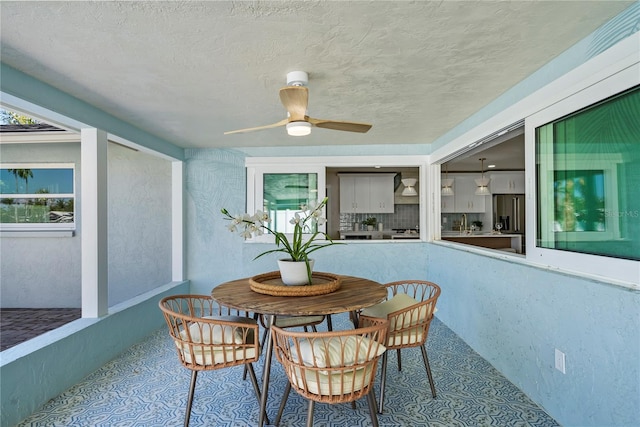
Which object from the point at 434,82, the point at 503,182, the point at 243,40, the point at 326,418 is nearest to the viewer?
the point at 243,40

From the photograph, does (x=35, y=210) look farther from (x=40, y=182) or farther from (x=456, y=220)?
(x=456, y=220)

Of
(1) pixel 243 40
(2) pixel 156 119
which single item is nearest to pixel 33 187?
(2) pixel 156 119

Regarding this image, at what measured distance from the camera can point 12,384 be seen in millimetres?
2205

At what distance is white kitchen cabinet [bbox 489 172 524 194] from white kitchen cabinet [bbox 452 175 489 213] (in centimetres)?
40

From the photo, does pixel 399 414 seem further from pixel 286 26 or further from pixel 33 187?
pixel 33 187

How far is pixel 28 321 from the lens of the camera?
173 inches

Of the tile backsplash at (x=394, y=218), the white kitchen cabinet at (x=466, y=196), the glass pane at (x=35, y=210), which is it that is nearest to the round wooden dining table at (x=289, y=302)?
the glass pane at (x=35, y=210)

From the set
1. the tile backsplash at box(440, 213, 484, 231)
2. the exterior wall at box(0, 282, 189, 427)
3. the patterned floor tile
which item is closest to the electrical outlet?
the patterned floor tile

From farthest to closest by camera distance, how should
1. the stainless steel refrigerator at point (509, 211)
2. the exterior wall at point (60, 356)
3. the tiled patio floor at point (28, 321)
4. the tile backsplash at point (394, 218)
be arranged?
the tile backsplash at point (394, 218) → the stainless steel refrigerator at point (509, 211) → the tiled patio floor at point (28, 321) → the exterior wall at point (60, 356)

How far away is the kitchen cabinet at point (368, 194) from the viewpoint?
805cm

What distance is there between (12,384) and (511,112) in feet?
12.9

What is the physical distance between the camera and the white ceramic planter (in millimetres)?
2443

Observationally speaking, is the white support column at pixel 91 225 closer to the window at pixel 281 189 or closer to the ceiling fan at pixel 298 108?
the ceiling fan at pixel 298 108

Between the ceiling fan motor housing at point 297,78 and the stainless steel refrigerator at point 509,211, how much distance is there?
23.1 feet
